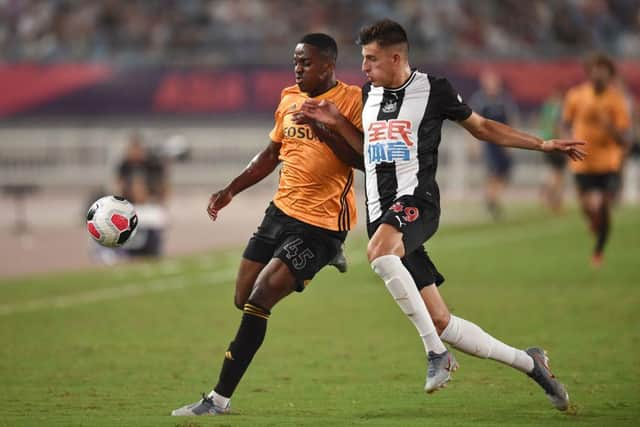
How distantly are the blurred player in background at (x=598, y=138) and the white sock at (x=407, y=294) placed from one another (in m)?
10.3

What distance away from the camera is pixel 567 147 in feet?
27.2

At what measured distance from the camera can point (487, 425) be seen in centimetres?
779

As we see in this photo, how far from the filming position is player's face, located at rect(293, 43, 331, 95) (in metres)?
8.55

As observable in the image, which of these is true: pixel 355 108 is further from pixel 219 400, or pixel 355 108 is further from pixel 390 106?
pixel 219 400

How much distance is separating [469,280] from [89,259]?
708 cm

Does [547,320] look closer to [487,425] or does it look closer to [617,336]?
[617,336]

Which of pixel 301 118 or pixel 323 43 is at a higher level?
pixel 323 43

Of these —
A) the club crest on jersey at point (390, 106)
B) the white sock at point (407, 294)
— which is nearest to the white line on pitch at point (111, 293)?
the club crest on jersey at point (390, 106)

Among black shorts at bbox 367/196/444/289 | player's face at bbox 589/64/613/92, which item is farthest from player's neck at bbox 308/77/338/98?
player's face at bbox 589/64/613/92

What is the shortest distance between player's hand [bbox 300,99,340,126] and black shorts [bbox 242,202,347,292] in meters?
0.76

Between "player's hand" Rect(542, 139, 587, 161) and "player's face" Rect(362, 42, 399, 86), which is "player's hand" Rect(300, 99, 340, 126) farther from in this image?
"player's hand" Rect(542, 139, 587, 161)

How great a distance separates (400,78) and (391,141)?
43 centimetres

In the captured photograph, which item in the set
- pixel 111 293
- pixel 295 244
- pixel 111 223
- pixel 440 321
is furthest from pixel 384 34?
pixel 111 293

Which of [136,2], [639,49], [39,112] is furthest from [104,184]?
[639,49]
